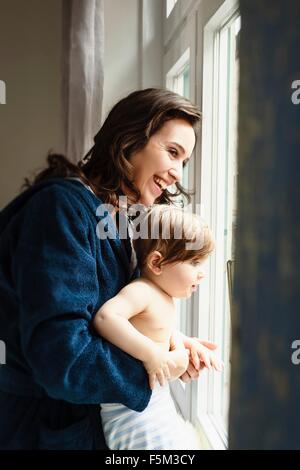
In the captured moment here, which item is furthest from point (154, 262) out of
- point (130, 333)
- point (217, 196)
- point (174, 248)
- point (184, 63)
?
point (184, 63)

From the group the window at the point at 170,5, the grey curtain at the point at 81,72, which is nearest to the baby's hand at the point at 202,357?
the grey curtain at the point at 81,72

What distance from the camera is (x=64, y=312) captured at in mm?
710

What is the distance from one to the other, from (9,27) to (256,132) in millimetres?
1718

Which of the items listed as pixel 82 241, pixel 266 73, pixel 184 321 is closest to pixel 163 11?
pixel 184 321

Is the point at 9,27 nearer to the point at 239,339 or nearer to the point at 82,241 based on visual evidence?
the point at 82,241

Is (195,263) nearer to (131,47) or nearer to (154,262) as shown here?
(154,262)

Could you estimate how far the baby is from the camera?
782 millimetres

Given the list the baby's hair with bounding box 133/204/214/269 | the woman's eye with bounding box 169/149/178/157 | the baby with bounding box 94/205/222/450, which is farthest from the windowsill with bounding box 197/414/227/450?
the woman's eye with bounding box 169/149/178/157

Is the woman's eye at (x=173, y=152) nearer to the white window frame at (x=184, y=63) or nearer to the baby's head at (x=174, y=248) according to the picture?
the baby's head at (x=174, y=248)

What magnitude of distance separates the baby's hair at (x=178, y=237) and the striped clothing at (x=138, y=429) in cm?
26

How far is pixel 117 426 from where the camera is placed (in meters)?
0.81

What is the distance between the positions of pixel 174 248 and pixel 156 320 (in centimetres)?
13

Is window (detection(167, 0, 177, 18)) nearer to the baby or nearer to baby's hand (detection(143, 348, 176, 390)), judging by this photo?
the baby

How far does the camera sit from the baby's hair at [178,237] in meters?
0.85
